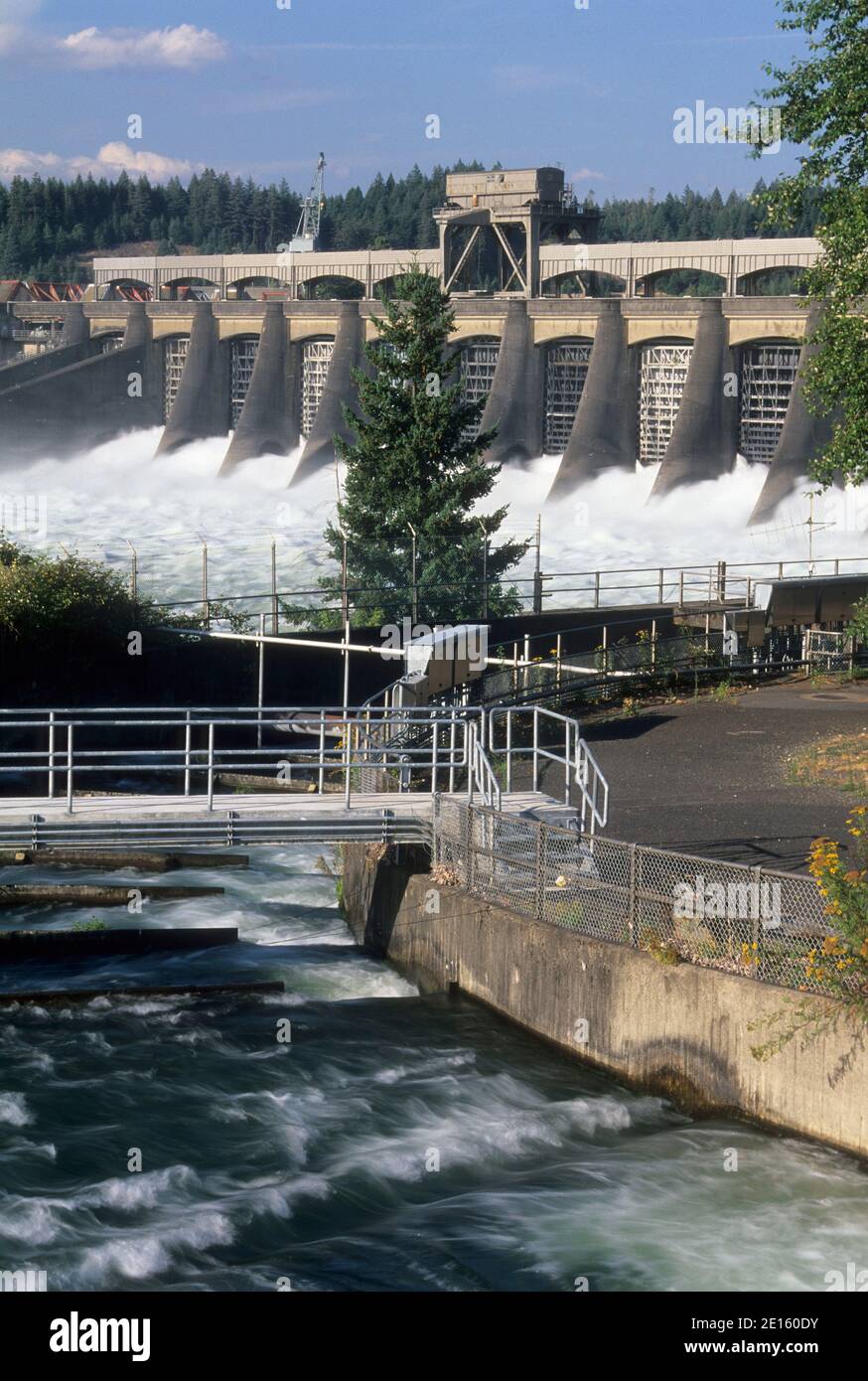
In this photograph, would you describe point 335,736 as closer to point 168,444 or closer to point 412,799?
point 412,799

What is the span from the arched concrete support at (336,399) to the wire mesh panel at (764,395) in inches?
663

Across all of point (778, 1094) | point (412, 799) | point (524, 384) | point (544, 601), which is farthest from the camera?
point (524, 384)

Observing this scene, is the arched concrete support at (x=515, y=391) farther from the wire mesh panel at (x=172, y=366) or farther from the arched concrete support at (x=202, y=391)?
the wire mesh panel at (x=172, y=366)

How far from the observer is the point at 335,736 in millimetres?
24828

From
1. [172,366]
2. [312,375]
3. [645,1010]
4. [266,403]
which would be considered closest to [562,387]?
[312,375]

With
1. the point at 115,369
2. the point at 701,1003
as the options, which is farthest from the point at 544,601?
the point at 115,369

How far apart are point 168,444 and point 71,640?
2111 inches

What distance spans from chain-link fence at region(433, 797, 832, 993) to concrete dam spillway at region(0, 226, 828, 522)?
26155 millimetres

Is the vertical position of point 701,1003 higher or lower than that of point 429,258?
lower

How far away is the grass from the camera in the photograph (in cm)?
1911

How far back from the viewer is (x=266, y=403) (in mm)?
72312

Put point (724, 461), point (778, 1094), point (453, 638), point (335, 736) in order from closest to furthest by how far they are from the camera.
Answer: point (778, 1094) < point (453, 638) < point (335, 736) < point (724, 461)

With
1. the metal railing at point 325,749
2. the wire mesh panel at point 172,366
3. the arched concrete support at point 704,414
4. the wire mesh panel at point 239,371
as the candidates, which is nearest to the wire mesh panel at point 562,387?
the arched concrete support at point 704,414
